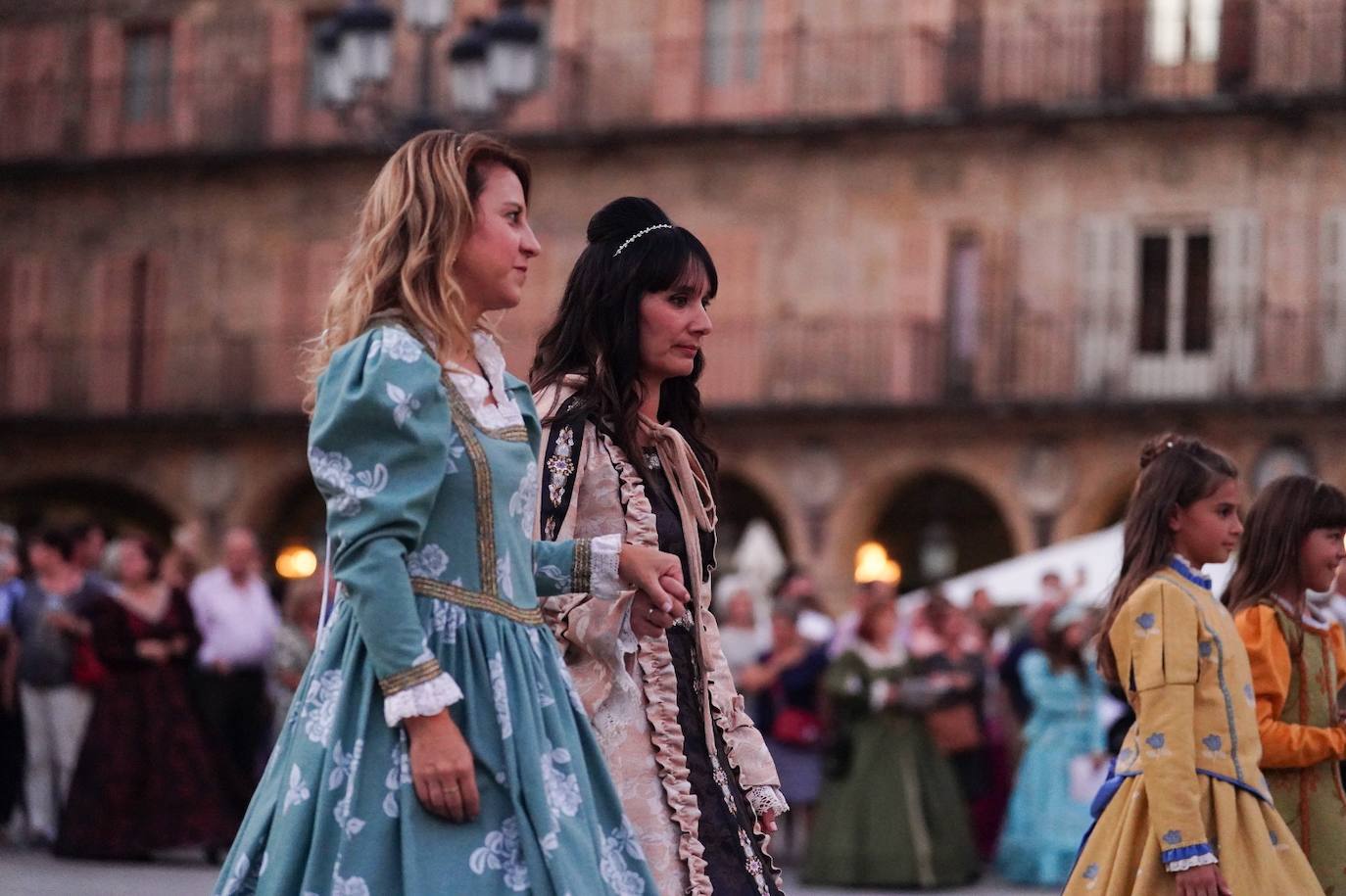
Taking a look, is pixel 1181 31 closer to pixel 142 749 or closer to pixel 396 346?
pixel 142 749

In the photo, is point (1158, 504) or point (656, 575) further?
point (1158, 504)

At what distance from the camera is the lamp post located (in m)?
18.6

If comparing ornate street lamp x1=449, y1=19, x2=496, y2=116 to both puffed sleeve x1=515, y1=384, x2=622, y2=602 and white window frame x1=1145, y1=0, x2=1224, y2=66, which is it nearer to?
puffed sleeve x1=515, y1=384, x2=622, y2=602

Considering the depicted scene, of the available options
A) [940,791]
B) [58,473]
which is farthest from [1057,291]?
[940,791]

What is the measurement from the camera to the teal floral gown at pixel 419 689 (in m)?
4.50

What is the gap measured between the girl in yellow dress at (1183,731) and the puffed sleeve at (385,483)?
2.48 metres

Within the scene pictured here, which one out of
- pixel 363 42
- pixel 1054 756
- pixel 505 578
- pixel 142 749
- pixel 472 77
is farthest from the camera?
pixel 363 42

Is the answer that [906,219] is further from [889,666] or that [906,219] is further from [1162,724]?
[1162,724]

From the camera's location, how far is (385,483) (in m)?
4.59

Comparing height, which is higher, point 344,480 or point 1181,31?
point 1181,31

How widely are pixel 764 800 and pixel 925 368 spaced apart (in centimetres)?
2543

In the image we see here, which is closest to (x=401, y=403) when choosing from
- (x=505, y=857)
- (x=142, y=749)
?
(x=505, y=857)

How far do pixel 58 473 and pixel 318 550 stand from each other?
11.5 ft

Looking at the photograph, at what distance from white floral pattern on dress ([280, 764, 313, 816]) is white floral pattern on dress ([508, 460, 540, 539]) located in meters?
0.63
